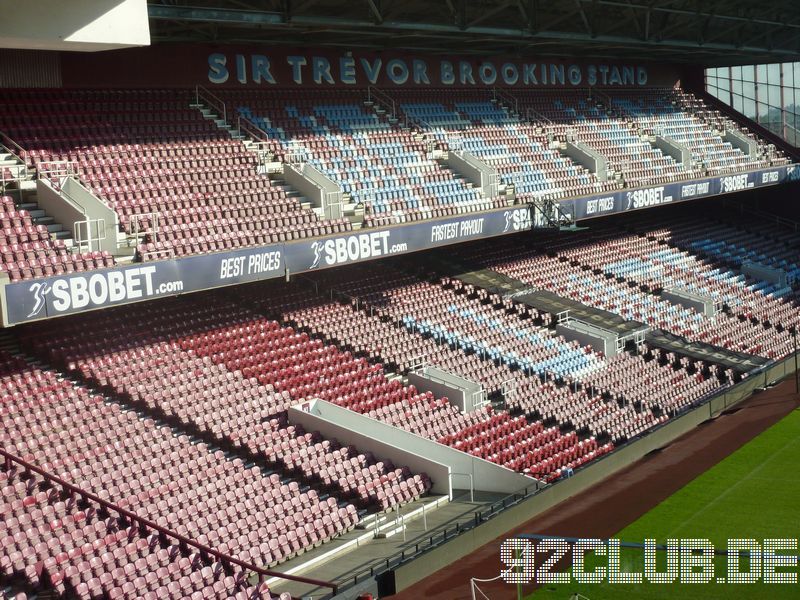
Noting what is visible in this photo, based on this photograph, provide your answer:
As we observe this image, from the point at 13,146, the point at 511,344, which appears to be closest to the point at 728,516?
the point at 511,344

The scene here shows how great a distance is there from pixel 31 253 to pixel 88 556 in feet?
20.4

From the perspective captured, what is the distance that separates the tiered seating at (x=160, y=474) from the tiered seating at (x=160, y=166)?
11.1 ft

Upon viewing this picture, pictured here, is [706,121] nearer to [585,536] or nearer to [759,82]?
[759,82]

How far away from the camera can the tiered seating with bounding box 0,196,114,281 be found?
59.6 ft

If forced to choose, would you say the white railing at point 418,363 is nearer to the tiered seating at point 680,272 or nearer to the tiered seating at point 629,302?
the tiered seating at point 629,302

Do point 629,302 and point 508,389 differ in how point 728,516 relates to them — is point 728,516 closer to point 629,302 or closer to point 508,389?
point 508,389

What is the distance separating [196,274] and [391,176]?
32.0 feet

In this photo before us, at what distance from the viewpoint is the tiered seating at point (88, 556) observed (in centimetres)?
1455

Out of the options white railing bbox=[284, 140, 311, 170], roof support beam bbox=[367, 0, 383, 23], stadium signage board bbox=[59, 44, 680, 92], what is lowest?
white railing bbox=[284, 140, 311, 170]

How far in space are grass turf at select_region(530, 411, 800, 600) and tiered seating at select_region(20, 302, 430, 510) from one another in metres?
4.69

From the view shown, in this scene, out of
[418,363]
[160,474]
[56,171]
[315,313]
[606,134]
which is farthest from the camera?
[606,134]

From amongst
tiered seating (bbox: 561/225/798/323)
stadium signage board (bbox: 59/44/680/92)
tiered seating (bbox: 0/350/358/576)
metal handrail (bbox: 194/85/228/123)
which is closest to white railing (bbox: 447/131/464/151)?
stadium signage board (bbox: 59/44/680/92)

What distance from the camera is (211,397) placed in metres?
20.8

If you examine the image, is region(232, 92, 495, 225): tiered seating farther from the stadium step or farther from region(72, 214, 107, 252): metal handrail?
the stadium step
